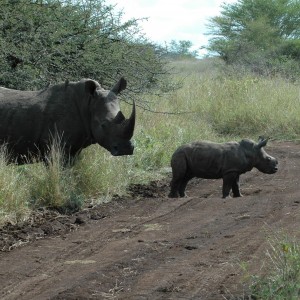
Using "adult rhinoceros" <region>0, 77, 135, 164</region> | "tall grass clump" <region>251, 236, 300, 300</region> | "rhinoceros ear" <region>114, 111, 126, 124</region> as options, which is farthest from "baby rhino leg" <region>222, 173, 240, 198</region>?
"tall grass clump" <region>251, 236, 300, 300</region>

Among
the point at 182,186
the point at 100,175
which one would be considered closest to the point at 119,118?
the point at 100,175

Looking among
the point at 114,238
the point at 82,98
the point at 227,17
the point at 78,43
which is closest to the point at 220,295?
the point at 114,238

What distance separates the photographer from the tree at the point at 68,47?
1266 cm

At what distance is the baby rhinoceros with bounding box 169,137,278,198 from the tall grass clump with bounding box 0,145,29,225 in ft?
8.59

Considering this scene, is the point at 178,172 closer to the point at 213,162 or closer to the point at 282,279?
the point at 213,162

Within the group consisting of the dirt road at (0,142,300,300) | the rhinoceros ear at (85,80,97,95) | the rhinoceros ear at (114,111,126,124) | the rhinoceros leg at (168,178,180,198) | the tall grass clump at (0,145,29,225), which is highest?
the rhinoceros ear at (85,80,97,95)

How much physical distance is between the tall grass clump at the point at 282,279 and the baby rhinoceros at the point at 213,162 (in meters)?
5.19

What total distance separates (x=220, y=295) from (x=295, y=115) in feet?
45.1

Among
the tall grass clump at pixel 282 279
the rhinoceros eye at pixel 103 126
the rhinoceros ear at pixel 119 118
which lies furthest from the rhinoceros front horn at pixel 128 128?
the tall grass clump at pixel 282 279

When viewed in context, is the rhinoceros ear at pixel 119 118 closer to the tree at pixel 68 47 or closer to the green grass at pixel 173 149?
the green grass at pixel 173 149

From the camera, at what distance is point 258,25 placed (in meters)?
36.6

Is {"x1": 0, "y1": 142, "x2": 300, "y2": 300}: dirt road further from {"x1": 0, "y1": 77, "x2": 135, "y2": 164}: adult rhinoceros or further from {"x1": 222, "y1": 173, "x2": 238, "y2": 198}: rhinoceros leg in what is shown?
{"x1": 0, "y1": 77, "x2": 135, "y2": 164}: adult rhinoceros

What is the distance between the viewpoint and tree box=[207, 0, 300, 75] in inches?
1423

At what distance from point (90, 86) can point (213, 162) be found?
7.11ft
